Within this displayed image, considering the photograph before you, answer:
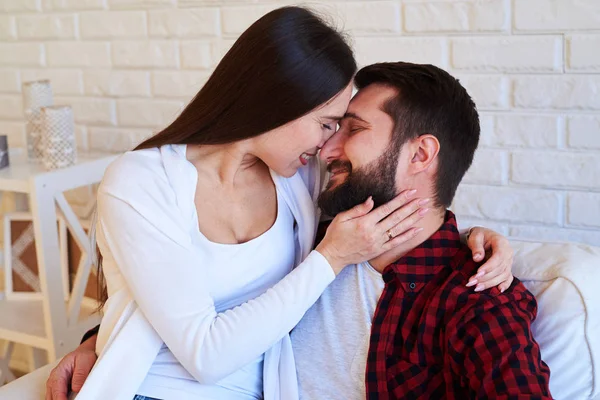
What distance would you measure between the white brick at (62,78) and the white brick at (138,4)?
0.26 m

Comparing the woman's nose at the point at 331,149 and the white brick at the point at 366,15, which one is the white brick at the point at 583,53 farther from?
the woman's nose at the point at 331,149

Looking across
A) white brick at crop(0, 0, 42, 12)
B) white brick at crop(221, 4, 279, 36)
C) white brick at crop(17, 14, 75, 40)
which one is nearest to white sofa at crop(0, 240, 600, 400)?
white brick at crop(221, 4, 279, 36)

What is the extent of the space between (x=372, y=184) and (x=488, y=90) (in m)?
0.55

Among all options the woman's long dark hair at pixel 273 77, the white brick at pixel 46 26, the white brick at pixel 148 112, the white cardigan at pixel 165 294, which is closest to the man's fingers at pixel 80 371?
the white cardigan at pixel 165 294

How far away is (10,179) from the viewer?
2.11m

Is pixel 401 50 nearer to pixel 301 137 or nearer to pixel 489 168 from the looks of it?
pixel 489 168

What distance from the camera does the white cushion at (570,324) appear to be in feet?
4.26

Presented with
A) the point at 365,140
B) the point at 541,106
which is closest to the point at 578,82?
the point at 541,106

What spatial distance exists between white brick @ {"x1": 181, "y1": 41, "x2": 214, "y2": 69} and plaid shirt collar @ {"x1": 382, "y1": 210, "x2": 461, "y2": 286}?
3.33 ft

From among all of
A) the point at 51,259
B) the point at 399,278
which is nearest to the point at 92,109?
the point at 51,259

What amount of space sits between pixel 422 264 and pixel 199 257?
0.41 meters

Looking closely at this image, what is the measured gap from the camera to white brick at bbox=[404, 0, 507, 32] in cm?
178

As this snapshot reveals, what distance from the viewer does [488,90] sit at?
183cm

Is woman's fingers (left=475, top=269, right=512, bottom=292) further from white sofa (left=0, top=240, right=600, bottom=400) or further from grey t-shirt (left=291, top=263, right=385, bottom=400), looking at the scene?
grey t-shirt (left=291, top=263, right=385, bottom=400)
